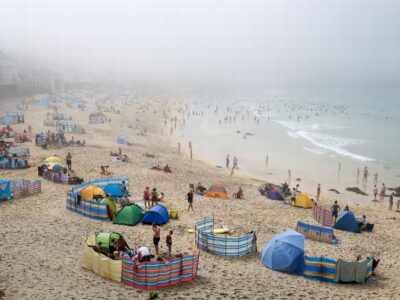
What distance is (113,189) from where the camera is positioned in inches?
784

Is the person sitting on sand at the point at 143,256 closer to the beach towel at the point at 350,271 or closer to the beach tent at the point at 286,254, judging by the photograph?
the beach tent at the point at 286,254

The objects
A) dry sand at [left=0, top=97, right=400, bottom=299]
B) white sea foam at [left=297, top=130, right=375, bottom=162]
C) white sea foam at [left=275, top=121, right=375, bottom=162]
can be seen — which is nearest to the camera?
dry sand at [left=0, top=97, right=400, bottom=299]

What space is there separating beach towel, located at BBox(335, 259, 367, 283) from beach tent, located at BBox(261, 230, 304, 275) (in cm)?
110

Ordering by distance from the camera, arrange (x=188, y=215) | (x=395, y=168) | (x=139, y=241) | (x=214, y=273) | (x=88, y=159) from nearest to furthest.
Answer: (x=214, y=273) → (x=139, y=241) → (x=188, y=215) → (x=88, y=159) → (x=395, y=168)

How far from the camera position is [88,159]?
28938mm

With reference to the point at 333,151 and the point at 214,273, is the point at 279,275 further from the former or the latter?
the point at 333,151

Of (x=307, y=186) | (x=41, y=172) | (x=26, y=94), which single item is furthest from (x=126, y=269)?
(x=26, y=94)

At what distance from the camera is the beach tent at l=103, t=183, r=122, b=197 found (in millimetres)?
19797

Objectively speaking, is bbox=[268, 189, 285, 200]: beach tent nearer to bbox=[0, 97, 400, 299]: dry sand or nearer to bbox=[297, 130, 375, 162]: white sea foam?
bbox=[0, 97, 400, 299]: dry sand

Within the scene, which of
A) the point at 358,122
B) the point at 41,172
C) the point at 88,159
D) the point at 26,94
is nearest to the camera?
the point at 41,172

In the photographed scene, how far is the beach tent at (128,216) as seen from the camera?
16.6 m

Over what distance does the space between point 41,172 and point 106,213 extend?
26.2ft

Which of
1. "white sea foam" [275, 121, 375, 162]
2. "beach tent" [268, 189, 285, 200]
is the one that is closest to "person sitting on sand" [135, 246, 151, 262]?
"beach tent" [268, 189, 285, 200]

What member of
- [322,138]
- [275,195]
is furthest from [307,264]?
[322,138]
